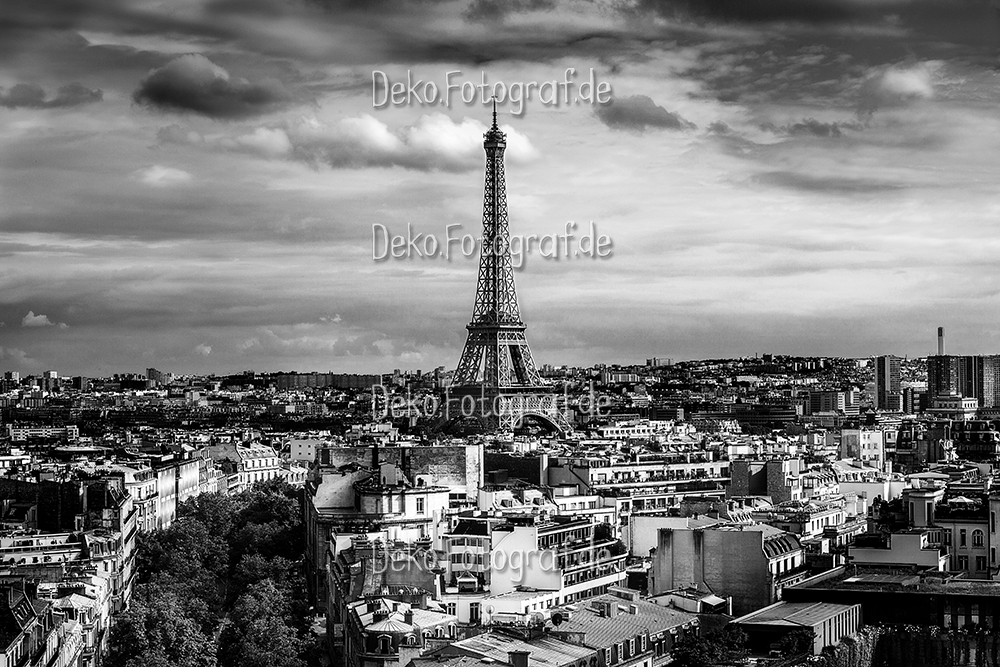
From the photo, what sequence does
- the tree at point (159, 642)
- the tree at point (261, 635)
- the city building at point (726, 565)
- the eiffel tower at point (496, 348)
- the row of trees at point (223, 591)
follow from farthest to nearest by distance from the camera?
1. the eiffel tower at point (496, 348)
2. the city building at point (726, 565)
3. the row of trees at point (223, 591)
4. the tree at point (261, 635)
5. the tree at point (159, 642)

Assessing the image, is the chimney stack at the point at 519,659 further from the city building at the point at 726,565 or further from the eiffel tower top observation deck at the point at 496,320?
the eiffel tower top observation deck at the point at 496,320

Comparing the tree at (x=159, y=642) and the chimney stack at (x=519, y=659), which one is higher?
the chimney stack at (x=519, y=659)

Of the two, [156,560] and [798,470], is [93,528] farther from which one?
[798,470]

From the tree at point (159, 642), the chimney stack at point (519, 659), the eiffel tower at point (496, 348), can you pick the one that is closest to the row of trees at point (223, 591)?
the tree at point (159, 642)

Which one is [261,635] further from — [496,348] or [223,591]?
[496,348]

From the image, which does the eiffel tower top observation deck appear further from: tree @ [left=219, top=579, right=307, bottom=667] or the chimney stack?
the chimney stack

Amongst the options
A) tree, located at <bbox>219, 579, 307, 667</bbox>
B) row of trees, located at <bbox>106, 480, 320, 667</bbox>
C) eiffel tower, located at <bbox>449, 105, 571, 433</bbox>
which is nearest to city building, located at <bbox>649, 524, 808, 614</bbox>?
row of trees, located at <bbox>106, 480, 320, 667</bbox>
